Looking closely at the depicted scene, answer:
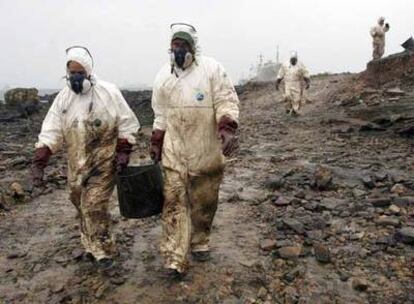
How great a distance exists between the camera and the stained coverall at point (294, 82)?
47.9ft

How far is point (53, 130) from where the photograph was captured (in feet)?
14.7

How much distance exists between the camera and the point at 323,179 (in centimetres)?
663

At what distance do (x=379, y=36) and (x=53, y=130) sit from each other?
56.1ft

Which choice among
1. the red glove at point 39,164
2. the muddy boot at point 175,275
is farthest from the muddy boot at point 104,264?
the red glove at point 39,164

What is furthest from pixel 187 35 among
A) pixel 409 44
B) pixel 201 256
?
pixel 409 44

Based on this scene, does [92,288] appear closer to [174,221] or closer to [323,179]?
[174,221]

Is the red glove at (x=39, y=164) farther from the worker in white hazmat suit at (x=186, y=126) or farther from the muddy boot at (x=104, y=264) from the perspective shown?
the worker in white hazmat suit at (x=186, y=126)

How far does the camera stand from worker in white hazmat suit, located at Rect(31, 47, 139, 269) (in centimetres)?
439

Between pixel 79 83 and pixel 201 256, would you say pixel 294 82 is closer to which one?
pixel 201 256

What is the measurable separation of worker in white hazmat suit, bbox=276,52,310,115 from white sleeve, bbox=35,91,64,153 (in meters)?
10.8

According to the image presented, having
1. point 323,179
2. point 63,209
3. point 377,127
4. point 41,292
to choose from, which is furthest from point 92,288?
point 377,127

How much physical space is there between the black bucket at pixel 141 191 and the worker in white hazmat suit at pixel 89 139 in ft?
0.73

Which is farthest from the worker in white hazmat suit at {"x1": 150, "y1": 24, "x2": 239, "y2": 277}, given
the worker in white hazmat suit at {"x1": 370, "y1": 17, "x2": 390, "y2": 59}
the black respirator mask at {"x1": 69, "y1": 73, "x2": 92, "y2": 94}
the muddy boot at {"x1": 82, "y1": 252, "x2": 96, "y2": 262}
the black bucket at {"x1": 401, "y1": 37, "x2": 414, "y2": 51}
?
the worker in white hazmat suit at {"x1": 370, "y1": 17, "x2": 390, "y2": 59}

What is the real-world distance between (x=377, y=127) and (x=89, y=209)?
7.30 m
